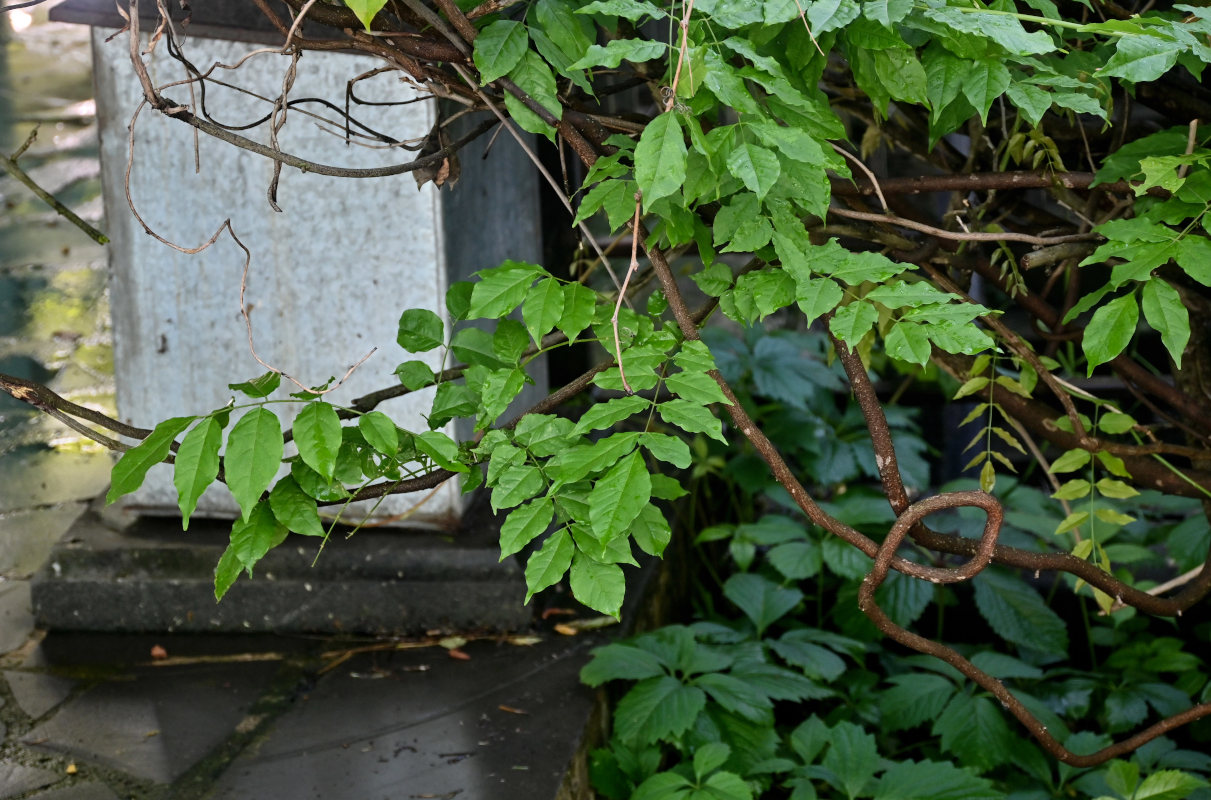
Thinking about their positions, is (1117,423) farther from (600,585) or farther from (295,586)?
(295,586)

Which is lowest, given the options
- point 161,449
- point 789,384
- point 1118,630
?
point 1118,630

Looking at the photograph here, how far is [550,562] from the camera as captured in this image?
1276 mm

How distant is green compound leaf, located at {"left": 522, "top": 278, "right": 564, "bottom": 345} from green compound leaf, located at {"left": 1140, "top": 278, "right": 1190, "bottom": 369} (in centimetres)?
69

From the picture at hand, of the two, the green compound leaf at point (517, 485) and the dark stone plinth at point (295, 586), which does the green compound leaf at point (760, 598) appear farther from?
the green compound leaf at point (517, 485)

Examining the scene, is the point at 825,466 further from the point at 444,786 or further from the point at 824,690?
the point at 444,786

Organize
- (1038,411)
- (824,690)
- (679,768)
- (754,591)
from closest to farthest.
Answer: (1038,411), (679,768), (824,690), (754,591)

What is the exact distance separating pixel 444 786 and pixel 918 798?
0.89 metres

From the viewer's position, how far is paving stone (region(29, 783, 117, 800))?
82.4 inches

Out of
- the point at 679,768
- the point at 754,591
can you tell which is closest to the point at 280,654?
the point at 679,768

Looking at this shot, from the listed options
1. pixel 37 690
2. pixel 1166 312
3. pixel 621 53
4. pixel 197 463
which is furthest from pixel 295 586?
pixel 1166 312

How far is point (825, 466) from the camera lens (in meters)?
3.40

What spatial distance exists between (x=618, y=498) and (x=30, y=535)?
3.18 metres

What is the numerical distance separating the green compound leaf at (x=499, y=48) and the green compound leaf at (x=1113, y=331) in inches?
30.1

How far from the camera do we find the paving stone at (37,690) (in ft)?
8.07
